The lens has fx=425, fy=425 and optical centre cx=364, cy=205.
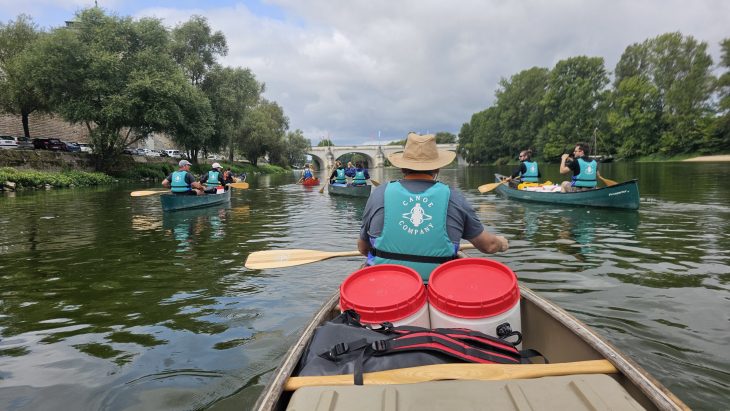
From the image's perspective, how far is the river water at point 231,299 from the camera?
11.3 feet

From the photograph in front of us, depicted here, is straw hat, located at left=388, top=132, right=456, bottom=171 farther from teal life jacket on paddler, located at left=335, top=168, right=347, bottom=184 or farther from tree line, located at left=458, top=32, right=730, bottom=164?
tree line, located at left=458, top=32, right=730, bottom=164

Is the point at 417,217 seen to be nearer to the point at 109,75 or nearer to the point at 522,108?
the point at 109,75

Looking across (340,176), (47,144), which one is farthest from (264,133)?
(340,176)

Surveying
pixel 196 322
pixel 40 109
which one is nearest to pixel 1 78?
pixel 40 109

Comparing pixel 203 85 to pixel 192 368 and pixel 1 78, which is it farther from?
pixel 192 368

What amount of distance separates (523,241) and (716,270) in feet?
9.90

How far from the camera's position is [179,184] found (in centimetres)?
1395

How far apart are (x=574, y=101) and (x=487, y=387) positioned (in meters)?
68.4

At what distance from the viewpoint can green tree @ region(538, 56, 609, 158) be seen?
60.1m

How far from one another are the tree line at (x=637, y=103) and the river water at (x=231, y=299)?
47863 millimetres

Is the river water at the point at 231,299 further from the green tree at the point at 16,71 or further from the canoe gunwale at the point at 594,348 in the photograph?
the green tree at the point at 16,71

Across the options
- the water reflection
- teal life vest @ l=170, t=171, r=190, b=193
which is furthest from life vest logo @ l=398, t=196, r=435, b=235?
teal life vest @ l=170, t=171, r=190, b=193

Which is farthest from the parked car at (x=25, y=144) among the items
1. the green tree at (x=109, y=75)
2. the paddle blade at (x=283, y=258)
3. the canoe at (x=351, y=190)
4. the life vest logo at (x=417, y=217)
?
the life vest logo at (x=417, y=217)

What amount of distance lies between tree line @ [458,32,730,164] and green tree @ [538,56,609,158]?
5.1 inches
